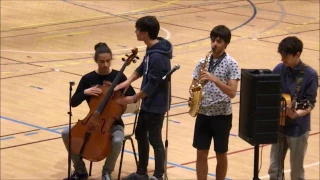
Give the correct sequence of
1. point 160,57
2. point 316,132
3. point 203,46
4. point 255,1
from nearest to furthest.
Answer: point 160,57, point 316,132, point 203,46, point 255,1

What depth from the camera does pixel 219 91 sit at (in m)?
7.42

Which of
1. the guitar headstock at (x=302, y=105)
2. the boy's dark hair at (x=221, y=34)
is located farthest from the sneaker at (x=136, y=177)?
the guitar headstock at (x=302, y=105)

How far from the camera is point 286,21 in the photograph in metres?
20.0

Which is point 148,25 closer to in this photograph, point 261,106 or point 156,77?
point 156,77

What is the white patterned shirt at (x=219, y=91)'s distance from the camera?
7.35m

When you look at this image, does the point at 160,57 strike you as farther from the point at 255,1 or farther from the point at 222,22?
the point at 255,1

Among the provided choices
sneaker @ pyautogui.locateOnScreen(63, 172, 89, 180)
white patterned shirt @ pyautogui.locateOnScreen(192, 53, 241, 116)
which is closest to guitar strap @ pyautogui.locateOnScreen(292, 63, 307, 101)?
white patterned shirt @ pyautogui.locateOnScreen(192, 53, 241, 116)

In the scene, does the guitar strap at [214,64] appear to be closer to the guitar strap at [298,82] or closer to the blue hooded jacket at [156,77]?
the blue hooded jacket at [156,77]

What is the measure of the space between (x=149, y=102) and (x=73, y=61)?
7.30m

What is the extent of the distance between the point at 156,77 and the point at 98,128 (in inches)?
30.0

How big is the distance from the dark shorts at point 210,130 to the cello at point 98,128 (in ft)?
2.68

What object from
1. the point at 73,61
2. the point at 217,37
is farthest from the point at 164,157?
the point at 73,61

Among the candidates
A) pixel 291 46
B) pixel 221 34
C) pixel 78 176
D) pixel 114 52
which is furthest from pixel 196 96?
pixel 114 52

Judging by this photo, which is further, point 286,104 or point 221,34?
point 221,34
